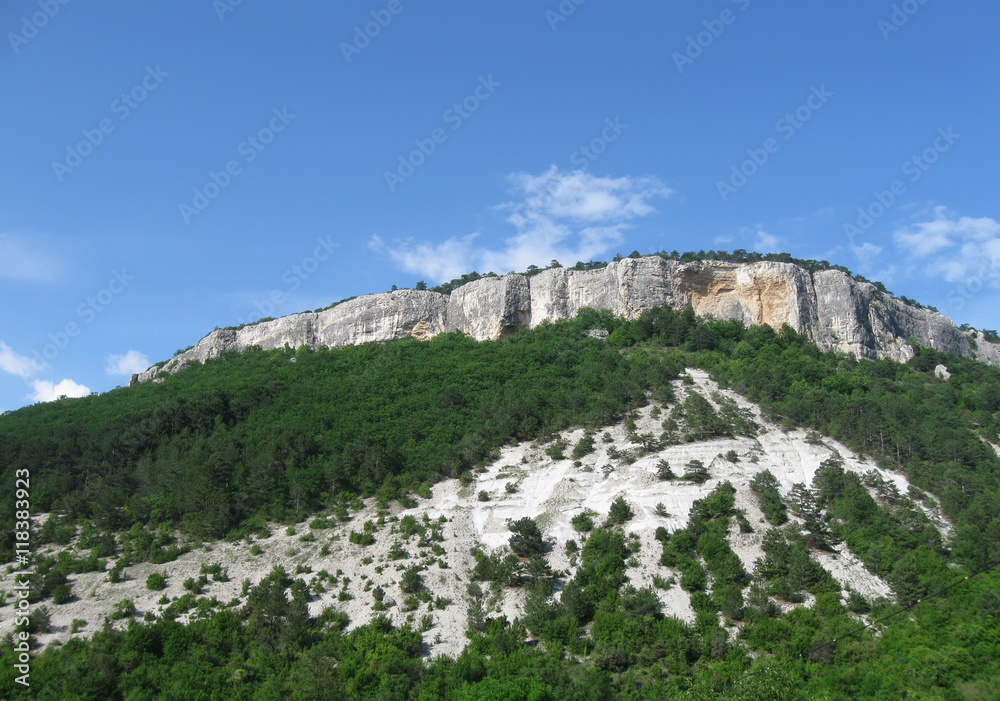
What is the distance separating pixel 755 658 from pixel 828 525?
9.60 metres

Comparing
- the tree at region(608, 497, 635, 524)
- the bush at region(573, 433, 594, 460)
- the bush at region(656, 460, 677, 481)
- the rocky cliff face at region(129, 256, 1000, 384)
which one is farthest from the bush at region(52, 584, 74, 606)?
the rocky cliff face at region(129, 256, 1000, 384)

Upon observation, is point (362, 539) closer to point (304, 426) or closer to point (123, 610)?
point (123, 610)

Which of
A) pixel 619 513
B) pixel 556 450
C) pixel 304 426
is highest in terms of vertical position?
pixel 304 426

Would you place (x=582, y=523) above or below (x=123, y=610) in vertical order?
above

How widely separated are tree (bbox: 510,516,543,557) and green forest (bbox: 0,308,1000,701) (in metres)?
0.12

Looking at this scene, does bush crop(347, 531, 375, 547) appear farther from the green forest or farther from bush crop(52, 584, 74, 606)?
bush crop(52, 584, 74, 606)

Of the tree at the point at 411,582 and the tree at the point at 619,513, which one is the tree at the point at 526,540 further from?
the tree at the point at 411,582

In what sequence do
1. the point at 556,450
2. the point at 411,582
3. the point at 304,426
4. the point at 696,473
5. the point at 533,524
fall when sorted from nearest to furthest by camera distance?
the point at 411,582, the point at 533,524, the point at 696,473, the point at 556,450, the point at 304,426

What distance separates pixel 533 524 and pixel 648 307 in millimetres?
29225

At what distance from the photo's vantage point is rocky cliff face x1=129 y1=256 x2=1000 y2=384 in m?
57.1

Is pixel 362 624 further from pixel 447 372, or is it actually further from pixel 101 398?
pixel 101 398

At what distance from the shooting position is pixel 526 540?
33.3m

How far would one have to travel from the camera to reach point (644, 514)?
35156mm

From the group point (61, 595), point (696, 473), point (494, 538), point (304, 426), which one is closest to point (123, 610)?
point (61, 595)
